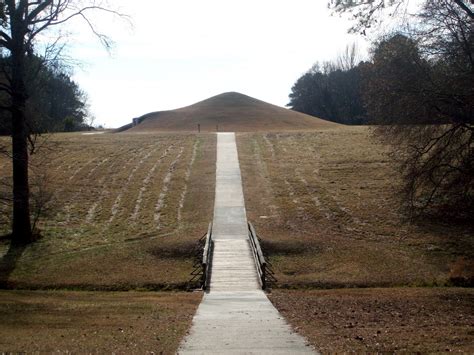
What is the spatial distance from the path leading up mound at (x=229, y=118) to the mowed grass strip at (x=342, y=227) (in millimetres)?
26395

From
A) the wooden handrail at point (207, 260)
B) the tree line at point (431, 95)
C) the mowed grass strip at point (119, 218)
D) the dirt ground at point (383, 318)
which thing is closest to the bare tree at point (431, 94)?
the tree line at point (431, 95)

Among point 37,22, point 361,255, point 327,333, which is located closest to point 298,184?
point 361,255

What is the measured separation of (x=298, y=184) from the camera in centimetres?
3541

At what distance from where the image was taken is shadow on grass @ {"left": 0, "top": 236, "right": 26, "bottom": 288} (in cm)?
2072

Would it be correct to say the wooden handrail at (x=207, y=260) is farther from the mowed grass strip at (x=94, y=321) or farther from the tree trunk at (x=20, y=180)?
the tree trunk at (x=20, y=180)

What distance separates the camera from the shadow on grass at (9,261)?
20.7 m

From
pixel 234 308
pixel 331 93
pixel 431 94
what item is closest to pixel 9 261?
pixel 234 308

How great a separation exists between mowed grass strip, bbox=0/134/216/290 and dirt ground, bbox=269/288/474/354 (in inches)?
261

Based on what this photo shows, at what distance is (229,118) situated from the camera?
76.3 metres

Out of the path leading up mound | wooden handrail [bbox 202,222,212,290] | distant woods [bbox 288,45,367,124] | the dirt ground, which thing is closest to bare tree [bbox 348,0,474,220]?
the dirt ground

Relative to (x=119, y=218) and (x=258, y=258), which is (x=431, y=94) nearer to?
(x=258, y=258)

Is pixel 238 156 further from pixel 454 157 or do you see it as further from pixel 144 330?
pixel 144 330

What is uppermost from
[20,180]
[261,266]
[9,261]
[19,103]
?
[19,103]

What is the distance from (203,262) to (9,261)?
357 inches
